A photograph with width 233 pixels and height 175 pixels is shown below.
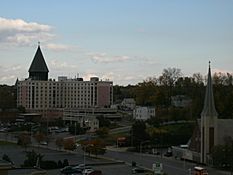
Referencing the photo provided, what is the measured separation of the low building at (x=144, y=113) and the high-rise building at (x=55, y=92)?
55.9 ft

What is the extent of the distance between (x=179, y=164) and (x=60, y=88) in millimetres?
65753

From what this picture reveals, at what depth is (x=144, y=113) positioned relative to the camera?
274 feet

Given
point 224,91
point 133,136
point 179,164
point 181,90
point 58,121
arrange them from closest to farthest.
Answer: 1. point 179,164
2. point 133,136
3. point 224,91
4. point 58,121
5. point 181,90

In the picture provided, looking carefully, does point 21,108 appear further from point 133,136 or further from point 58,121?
point 133,136

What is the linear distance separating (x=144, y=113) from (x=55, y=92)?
2923 centimetres

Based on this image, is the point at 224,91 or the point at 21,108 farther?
the point at 21,108

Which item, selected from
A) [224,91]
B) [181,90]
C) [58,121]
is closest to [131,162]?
[224,91]

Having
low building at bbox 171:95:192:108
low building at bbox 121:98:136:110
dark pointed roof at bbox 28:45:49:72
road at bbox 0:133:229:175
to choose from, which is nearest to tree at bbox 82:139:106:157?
road at bbox 0:133:229:175

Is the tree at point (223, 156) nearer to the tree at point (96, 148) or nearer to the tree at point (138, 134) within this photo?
the tree at point (96, 148)

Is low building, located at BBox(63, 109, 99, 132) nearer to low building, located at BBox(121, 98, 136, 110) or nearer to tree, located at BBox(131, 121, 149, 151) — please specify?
tree, located at BBox(131, 121, 149, 151)

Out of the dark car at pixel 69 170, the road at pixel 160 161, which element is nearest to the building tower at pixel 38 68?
the road at pixel 160 161

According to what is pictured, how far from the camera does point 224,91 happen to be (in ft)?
226

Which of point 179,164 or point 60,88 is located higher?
point 60,88

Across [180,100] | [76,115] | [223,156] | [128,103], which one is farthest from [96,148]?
[128,103]
